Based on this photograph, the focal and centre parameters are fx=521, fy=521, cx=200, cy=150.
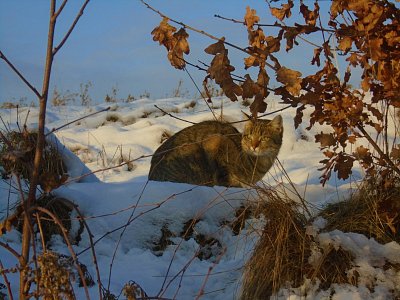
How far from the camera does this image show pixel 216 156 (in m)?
5.84

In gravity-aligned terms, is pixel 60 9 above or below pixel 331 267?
above

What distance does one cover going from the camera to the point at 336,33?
237 cm

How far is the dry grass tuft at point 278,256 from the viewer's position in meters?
2.75

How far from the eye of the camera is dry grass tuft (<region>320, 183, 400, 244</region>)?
9.30 feet

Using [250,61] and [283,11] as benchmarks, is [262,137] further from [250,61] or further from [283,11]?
[250,61]

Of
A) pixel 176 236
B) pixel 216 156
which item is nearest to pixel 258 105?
pixel 176 236

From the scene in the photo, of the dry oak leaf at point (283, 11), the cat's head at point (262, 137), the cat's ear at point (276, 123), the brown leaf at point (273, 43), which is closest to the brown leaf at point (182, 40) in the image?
the brown leaf at point (273, 43)

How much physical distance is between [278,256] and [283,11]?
1244 mm

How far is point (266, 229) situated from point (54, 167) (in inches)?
131

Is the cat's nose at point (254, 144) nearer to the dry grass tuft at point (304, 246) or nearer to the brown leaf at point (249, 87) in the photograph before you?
the dry grass tuft at point (304, 246)

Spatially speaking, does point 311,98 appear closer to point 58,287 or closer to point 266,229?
point 266,229

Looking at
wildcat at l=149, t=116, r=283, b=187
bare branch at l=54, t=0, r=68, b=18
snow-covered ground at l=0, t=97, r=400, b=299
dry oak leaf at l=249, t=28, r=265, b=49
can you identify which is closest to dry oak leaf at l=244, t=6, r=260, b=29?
dry oak leaf at l=249, t=28, r=265, b=49

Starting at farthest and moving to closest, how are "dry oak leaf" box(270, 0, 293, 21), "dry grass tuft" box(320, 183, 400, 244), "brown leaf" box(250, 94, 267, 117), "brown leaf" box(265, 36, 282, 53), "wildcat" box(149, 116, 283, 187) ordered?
"wildcat" box(149, 116, 283, 187) < "dry grass tuft" box(320, 183, 400, 244) < "dry oak leaf" box(270, 0, 293, 21) < "brown leaf" box(265, 36, 282, 53) < "brown leaf" box(250, 94, 267, 117)

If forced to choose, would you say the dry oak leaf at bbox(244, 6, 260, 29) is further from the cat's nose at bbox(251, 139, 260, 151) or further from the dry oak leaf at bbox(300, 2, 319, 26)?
the cat's nose at bbox(251, 139, 260, 151)
